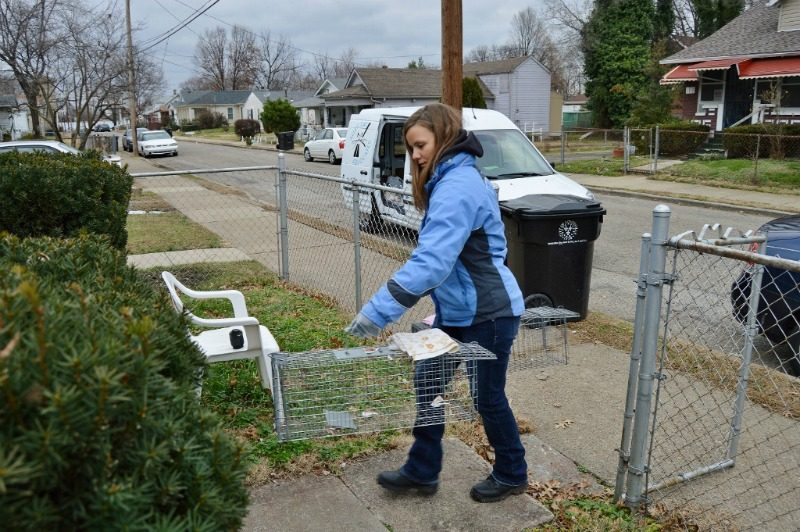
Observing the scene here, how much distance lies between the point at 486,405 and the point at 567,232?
3.15 meters

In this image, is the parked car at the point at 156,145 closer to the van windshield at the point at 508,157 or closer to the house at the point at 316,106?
the house at the point at 316,106

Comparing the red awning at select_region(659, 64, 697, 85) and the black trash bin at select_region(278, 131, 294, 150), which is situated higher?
the red awning at select_region(659, 64, 697, 85)

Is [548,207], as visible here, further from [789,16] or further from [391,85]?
[391,85]

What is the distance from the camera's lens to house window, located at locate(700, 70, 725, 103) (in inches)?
1131

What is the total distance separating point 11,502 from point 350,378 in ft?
6.30

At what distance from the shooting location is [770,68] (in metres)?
25.1

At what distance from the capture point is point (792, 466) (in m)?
3.95

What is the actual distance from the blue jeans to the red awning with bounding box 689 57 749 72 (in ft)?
88.8

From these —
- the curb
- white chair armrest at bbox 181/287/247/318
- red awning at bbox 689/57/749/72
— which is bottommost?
the curb

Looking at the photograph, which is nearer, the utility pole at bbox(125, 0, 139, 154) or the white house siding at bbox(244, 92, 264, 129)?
the utility pole at bbox(125, 0, 139, 154)

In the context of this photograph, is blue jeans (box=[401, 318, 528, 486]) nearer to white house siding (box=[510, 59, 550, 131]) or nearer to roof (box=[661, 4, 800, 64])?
roof (box=[661, 4, 800, 64])

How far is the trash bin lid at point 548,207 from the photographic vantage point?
6.08 metres

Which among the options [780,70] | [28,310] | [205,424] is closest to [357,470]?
[205,424]

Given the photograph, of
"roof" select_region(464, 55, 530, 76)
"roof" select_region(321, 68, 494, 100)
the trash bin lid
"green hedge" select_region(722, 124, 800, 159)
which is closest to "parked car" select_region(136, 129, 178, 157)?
"roof" select_region(321, 68, 494, 100)
